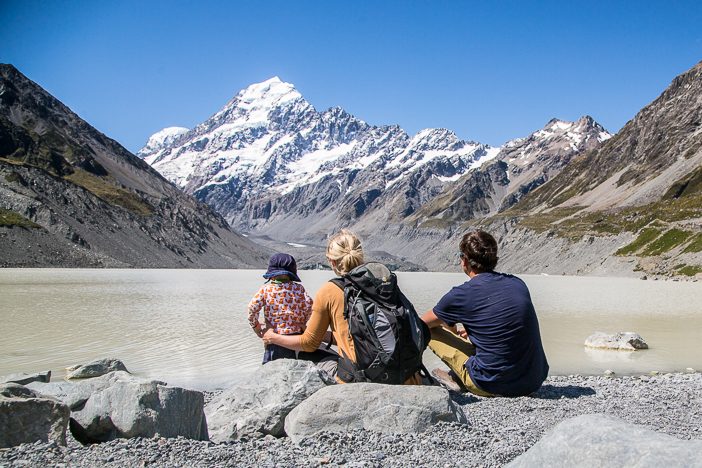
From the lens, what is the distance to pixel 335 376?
9.10 m

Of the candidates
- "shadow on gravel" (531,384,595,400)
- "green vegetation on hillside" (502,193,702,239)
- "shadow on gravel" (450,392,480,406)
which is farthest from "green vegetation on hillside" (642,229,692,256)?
"shadow on gravel" (450,392,480,406)

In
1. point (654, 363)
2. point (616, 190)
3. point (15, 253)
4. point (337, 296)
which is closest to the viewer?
point (337, 296)

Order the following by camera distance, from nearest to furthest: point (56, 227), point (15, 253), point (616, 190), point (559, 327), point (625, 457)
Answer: point (625, 457) → point (559, 327) → point (15, 253) → point (56, 227) → point (616, 190)

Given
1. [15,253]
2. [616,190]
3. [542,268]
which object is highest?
[616,190]

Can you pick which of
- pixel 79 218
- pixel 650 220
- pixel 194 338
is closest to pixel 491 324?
pixel 194 338

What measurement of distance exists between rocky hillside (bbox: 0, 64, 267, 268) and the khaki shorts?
106 metres

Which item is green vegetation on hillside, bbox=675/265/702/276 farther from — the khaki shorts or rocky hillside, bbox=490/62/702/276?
the khaki shorts

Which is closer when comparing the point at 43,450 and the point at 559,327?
the point at 43,450

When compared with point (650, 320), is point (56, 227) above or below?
above

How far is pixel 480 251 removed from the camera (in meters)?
9.66

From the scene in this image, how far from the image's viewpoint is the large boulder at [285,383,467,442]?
727cm

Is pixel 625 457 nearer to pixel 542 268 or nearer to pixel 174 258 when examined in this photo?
pixel 542 268

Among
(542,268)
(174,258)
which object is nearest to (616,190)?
(542,268)

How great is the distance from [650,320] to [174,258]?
13458 cm
